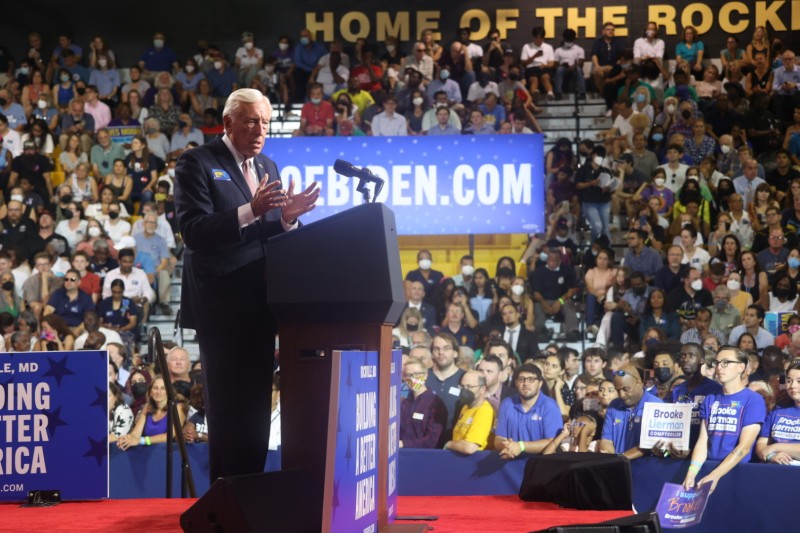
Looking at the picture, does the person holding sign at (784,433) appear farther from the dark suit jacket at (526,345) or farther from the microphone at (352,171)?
the microphone at (352,171)

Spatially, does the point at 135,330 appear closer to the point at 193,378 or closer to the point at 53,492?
the point at 193,378

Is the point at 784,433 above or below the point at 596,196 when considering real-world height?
below

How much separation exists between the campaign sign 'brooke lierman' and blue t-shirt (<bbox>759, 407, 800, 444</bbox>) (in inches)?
19.4

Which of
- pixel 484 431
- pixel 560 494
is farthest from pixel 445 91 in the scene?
pixel 560 494

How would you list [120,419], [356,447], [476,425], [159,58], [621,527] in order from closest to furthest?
[356,447] < [621,527] < [476,425] < [120,419] < [159,58]

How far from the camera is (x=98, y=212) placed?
521 inches

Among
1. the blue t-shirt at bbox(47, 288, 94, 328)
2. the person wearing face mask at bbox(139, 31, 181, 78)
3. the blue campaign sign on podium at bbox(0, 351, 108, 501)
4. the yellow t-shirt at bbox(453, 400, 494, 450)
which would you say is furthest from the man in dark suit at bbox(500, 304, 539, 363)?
the person wearing face mask at bbox(139, 31, 181, 78)

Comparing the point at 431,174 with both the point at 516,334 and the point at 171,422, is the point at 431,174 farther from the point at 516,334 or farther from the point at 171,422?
the point at 171,422

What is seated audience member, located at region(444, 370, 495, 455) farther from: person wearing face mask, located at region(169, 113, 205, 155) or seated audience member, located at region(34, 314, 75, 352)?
person wearing face mask, located at region(169, 113, 205, 155)

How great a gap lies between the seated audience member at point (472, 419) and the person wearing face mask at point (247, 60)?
Answer: 900 centimetres

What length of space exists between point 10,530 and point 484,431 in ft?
13.8

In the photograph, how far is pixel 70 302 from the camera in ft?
38.1

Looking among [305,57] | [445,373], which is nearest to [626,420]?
[445,373]

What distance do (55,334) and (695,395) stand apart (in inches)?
257
